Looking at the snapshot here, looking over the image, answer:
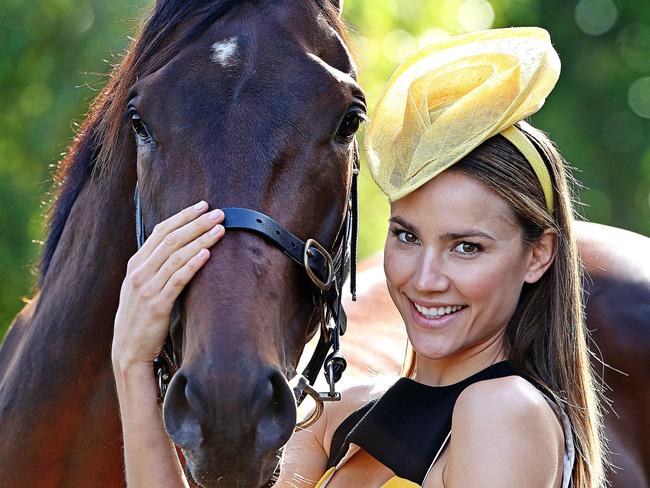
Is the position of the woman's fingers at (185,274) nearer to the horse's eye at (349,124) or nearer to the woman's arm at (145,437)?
the woman's arm at (145,437)

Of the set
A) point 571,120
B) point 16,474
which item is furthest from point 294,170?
point 571,120

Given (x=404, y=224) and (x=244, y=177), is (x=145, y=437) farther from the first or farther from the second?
(x=404, y=224)

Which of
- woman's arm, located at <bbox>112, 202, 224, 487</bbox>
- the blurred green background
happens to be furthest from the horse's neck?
the blurred green background

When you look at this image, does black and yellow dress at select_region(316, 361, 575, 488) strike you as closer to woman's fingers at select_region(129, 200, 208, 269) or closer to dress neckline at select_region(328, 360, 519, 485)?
dress neckline at select_region(328, 360, 519, 485)

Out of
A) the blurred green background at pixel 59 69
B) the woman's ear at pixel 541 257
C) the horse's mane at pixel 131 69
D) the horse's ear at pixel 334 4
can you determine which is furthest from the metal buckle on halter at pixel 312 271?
the blurred green background at pixel 59 69

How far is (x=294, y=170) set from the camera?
2.24 m

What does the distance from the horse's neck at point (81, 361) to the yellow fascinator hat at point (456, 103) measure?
74 centimetres

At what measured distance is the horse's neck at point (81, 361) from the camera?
259 cm

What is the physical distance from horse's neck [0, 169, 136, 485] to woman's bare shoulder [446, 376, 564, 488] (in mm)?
1037

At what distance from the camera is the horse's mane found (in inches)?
96.1

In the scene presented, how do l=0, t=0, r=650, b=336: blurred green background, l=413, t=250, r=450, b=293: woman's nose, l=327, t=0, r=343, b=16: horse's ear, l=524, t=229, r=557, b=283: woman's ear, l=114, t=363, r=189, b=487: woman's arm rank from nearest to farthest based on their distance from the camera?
1. l=114, t=363, r=189, b=487: woman's arm
2. l=413, t=250, r=450, b=293: woman's nose
3. l=524, t=229, r=557, b=283: woman's ear
4. l=327, t=0, r=343, b=16: horse's ear
5. l=0, t=0, r=650, b=336: blurred green background

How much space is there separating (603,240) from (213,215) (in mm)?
2637

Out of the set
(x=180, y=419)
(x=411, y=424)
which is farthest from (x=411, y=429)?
(x=180, y=419)

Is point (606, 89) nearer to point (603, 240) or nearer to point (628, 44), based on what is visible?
point (628, 44)
